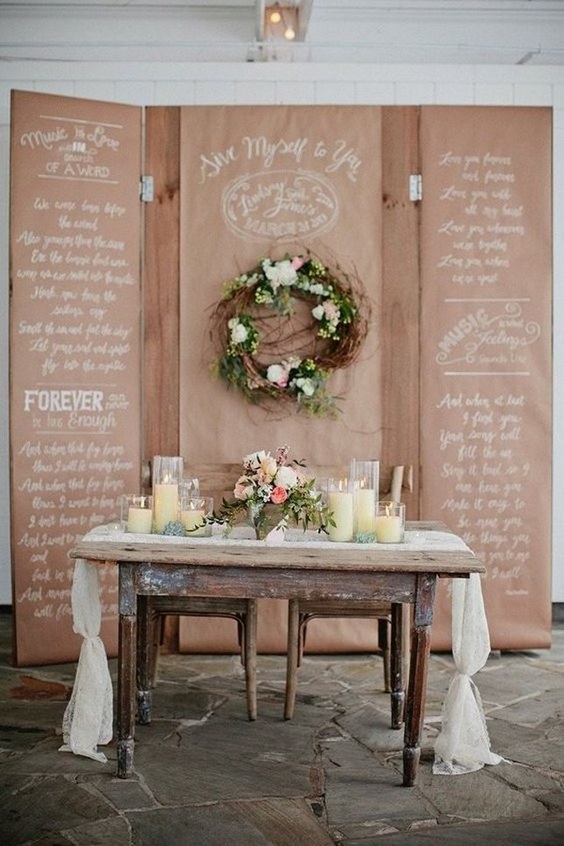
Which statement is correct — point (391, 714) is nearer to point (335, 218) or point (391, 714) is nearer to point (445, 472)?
point (445, 472)

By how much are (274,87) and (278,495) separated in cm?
304

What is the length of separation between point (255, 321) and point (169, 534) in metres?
1.78

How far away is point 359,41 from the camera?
18.2ft

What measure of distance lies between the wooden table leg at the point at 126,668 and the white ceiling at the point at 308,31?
353 cm

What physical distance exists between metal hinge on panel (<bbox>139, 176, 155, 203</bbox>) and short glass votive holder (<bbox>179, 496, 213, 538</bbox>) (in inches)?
81.6

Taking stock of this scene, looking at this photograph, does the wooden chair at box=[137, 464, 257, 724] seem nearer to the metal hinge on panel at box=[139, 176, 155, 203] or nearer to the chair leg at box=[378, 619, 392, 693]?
the chair leg at box=[378, 619, 392, 693]

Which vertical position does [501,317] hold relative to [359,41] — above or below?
below

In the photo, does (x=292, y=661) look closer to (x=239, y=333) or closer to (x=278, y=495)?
(x=278, y=495)

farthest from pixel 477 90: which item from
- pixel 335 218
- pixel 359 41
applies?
pixel 335 218

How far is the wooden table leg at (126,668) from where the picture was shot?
3.14 metres

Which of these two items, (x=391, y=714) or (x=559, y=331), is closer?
(x=391, y=714)

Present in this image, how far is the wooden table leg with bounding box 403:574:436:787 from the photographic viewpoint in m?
3.08

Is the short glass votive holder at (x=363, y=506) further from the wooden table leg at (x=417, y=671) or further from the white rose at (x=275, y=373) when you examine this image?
the white rose at (x=275, y=373)

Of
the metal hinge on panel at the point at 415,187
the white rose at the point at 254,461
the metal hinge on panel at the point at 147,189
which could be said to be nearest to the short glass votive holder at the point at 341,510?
the white rose at the point at 254,461
